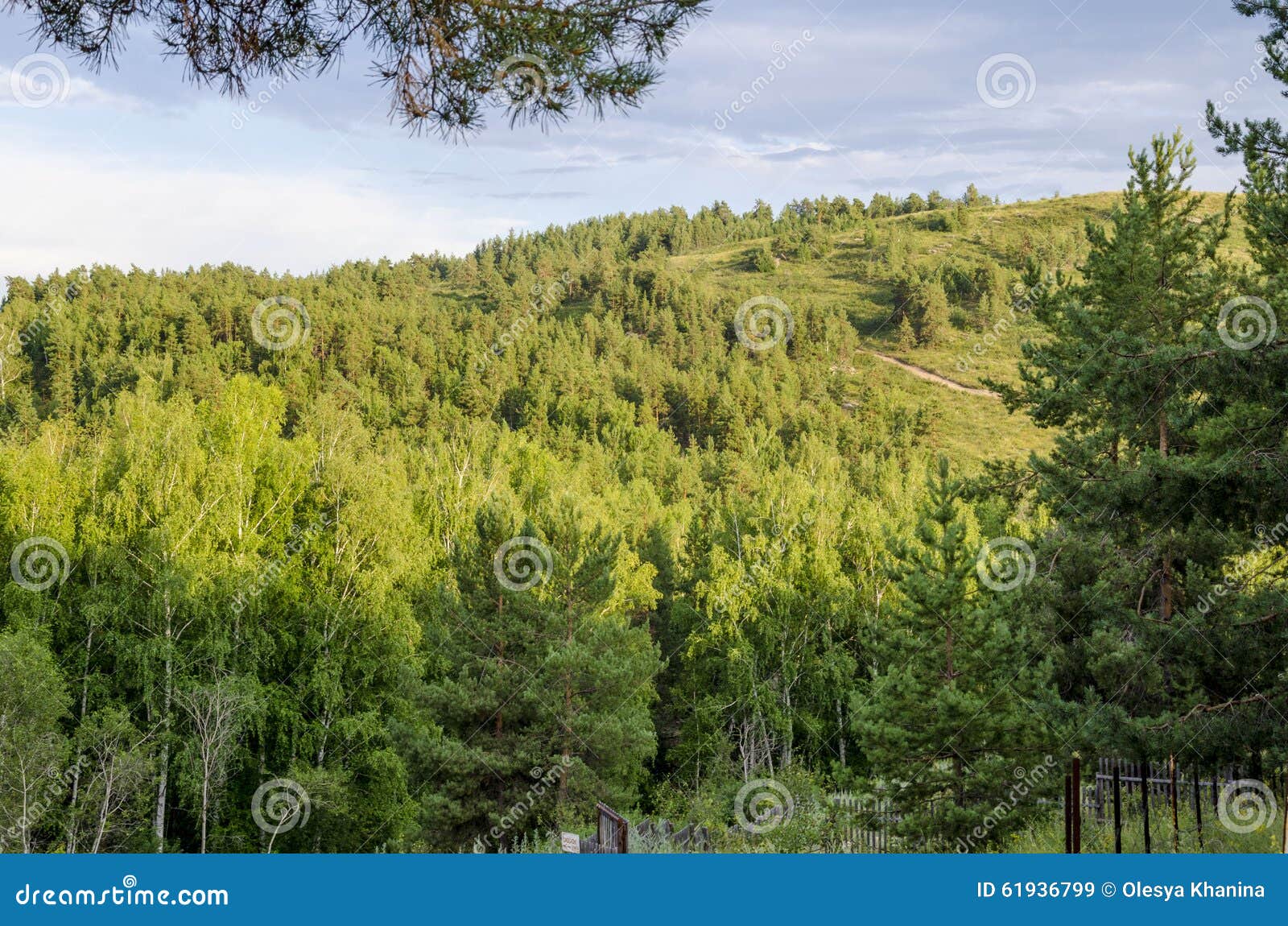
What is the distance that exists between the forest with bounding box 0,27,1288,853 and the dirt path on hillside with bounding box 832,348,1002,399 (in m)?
40.8

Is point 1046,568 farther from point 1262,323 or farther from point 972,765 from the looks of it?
point 1262,323

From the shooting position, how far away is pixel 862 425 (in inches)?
3061

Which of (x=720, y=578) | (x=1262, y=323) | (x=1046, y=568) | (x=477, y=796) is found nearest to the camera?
(x=1262, y=323)

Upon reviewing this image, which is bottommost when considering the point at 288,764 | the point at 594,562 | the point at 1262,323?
the point at 288,764

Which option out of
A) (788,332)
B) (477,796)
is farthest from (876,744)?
(788,332)

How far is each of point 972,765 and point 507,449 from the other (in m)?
33.1
